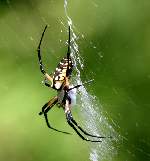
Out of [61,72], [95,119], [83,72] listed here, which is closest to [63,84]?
→ [61,72]

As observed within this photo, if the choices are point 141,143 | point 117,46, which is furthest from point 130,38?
point 141,143

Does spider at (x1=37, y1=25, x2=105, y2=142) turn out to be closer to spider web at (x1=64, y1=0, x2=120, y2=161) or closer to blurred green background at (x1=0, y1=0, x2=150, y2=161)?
spider web at (x1=64, y1=0, x2=120, y2=161)

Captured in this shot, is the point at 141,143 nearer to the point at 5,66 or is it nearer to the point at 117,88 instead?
the point at 117,88

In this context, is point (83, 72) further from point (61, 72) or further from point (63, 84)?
point (61, 72)

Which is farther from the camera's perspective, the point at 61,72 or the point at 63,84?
the point at 63,84

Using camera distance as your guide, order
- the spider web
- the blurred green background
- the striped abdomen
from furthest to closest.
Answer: the blurred green background < the spider web < the striped abdomen

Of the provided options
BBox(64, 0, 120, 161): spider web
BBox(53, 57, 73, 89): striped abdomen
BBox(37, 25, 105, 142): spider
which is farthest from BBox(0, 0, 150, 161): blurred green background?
BBox(53, 57, 73, 89): striped abdomen

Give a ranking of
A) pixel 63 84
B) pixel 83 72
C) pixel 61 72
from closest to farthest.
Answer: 1. pixel 61 72
2. pixel 63 84
3. pixel 83 72

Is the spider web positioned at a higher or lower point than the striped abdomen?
lower
